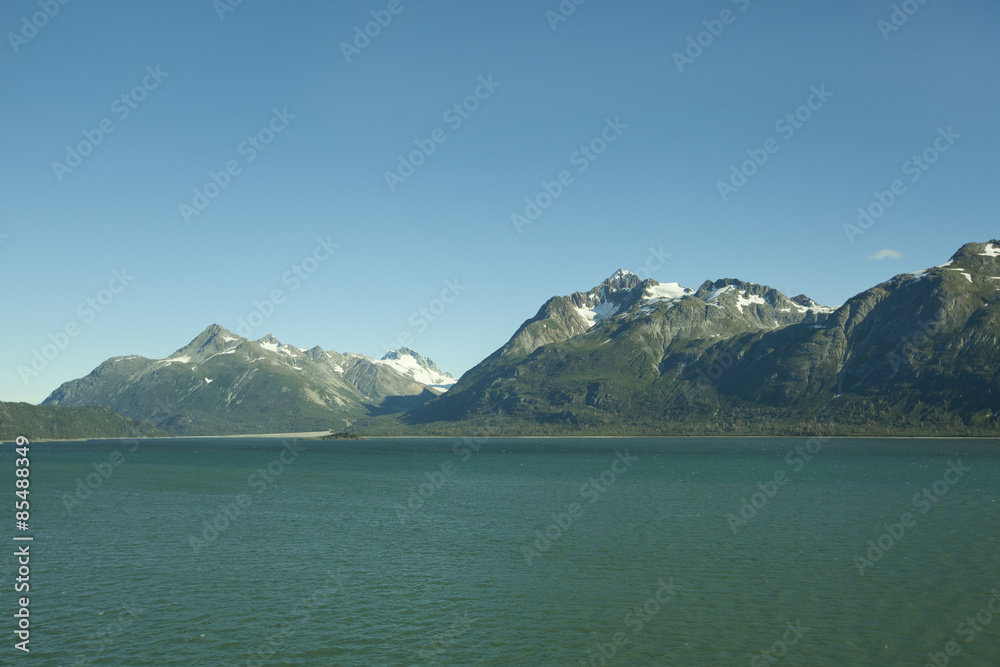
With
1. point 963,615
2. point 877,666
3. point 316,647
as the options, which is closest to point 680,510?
point 963,615

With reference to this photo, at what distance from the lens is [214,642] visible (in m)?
43.1

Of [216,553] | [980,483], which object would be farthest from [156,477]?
[980,483]

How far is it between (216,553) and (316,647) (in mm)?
33101

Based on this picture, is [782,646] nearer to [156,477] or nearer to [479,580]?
[479,580]

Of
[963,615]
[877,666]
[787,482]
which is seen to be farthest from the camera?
[787,482]

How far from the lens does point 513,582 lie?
2324 inches

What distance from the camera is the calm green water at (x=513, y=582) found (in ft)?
139

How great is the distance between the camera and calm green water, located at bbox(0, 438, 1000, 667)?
1669 inches

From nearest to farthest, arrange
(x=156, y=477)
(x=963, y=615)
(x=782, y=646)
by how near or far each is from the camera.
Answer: (x=782, y=646), (x=963, y=615), (x=156, y=477)

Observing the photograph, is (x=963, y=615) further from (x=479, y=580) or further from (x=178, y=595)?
(x=178, y=595)

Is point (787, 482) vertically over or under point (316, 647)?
under

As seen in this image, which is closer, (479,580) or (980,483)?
(479,580)

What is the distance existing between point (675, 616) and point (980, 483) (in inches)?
4708

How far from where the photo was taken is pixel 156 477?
177 meters
